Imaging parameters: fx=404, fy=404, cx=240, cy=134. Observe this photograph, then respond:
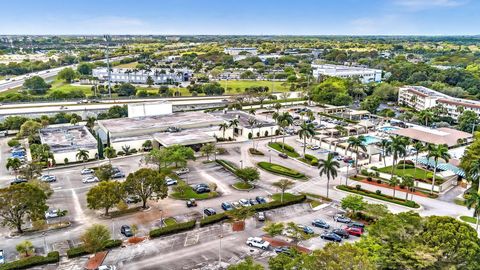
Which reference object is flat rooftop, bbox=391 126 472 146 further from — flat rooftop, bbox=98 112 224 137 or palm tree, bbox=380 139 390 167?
flat rooftop, bbox=98 112 224 137

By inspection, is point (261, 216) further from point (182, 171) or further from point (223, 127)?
point (223, 127)

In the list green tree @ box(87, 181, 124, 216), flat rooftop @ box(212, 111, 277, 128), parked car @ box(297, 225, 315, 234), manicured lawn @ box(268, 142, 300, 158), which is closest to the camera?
parked car @ box(297, 225, 315, 234)

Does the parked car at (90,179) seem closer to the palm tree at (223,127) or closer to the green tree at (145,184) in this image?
the green tree at (145,184)

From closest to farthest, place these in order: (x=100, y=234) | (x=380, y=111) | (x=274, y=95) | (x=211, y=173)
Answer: (x=100, y=234) → (x=211, y=173) → (x=380, y=111) → (x=274, y=95)

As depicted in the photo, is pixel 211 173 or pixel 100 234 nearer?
pixel 100 234

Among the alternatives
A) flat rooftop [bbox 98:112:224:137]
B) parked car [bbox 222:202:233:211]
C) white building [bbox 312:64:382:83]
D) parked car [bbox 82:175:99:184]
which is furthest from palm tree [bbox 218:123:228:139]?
white building [bbox 312:64:382:83]

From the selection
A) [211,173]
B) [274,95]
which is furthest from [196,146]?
[274,95]

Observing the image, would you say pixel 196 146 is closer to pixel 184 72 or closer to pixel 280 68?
pixel 184 72
